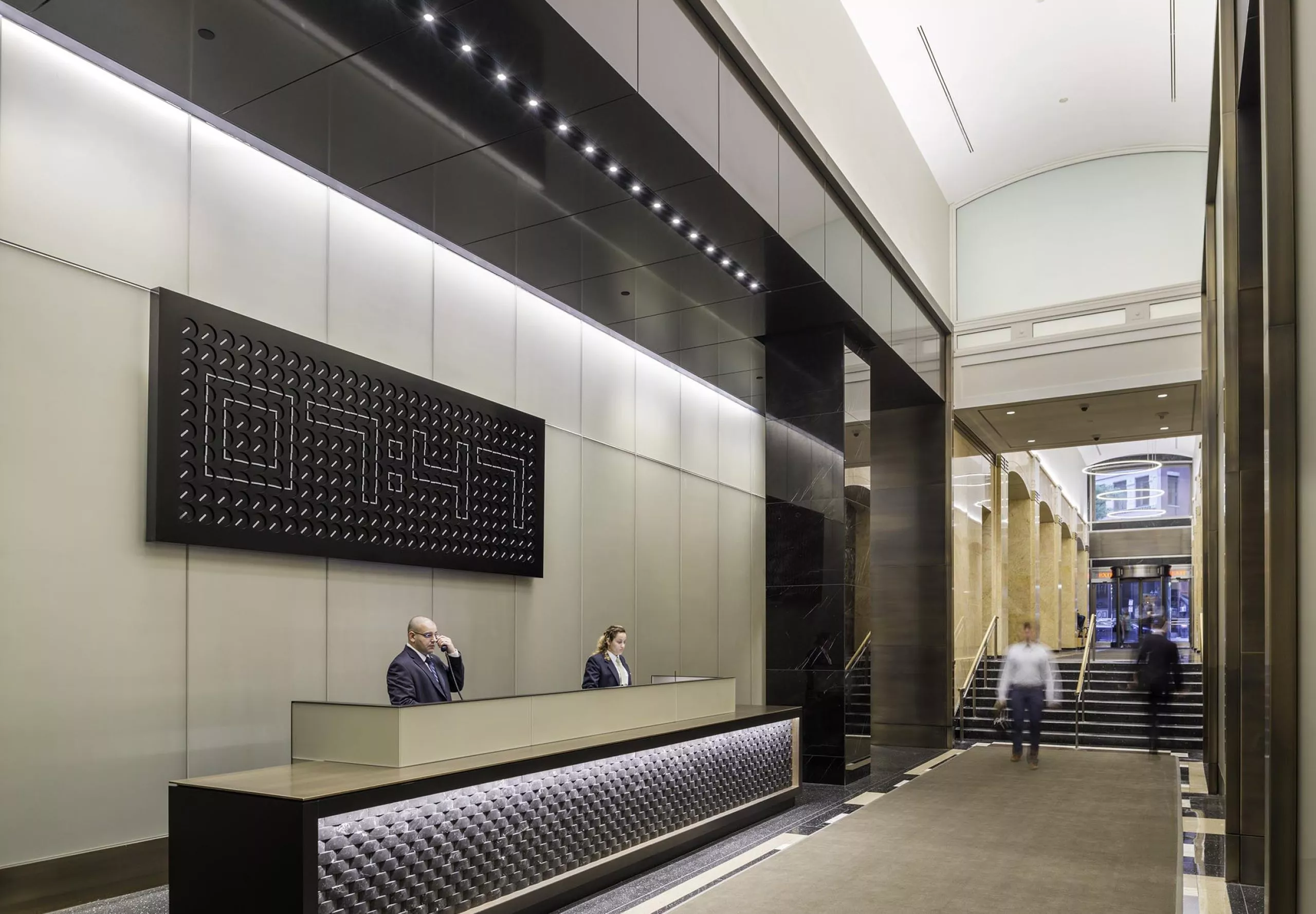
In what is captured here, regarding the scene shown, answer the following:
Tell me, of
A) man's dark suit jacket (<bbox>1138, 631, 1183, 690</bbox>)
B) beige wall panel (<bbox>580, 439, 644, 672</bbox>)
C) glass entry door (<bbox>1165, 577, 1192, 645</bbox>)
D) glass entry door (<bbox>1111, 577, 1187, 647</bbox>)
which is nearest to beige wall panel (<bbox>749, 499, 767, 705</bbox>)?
beige wall panel (<bbox>580, 439, 644, 672</bbox>)

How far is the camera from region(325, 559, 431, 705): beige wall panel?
6.59m

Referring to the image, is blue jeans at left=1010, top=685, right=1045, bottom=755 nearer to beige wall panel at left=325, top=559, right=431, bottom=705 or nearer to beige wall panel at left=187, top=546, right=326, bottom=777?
beige wall panel at left=325, top=559, right=431, bottom=705

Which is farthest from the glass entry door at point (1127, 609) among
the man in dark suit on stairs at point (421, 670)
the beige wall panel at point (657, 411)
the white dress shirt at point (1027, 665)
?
the man in dark suit on stairs at point (421, 670)

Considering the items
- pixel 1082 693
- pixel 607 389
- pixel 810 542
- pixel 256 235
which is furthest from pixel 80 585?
pixel 1082 693

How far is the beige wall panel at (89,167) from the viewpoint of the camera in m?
4.94

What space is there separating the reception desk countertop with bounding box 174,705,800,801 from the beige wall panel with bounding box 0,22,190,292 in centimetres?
286

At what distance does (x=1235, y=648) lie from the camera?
20.5 feet

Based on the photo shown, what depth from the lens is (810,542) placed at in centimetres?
950

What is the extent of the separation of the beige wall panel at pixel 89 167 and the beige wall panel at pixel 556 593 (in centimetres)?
395

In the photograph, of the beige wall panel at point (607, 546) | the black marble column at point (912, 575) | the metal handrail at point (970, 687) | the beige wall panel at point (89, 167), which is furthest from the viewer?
the metal handrail at point (970, 687)

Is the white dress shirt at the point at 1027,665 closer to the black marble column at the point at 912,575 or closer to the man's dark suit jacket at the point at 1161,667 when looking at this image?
the man's dark suit jacket at the point at 1161,667

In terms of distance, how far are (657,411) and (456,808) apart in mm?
6765

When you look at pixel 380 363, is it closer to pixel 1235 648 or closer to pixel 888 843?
pixel 888 843

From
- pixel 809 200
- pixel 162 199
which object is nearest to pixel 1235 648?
pixel 809 200
